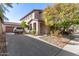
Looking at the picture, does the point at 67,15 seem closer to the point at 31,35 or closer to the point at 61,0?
the point at 61,0

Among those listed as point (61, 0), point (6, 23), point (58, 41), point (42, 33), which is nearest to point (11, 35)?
point (6, 23)

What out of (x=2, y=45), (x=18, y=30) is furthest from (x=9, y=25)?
(x=2, y=45)

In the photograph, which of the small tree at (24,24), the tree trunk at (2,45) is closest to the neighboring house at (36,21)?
the small tree at (24,24)

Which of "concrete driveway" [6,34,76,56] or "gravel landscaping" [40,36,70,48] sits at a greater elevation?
"gravel landscaping" [40,36,70,48]

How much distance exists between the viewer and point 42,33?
287cm

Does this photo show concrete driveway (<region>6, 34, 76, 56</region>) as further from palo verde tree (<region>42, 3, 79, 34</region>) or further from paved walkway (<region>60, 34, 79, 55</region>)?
palo verde tree (<region>42, 3, 79, 34</region>)

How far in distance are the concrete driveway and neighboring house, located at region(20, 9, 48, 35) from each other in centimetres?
15

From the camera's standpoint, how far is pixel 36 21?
284 cm

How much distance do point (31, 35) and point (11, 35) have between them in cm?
28

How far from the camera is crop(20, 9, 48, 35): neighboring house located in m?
2.82

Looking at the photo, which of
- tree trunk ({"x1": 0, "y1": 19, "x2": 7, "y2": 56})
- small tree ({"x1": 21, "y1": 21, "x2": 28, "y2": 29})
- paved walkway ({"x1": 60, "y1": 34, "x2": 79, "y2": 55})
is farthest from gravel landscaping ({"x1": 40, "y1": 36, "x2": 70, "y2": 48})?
tree trunk ({"x1": 0, "y1": 19, "x2": 7, "y2": 56})

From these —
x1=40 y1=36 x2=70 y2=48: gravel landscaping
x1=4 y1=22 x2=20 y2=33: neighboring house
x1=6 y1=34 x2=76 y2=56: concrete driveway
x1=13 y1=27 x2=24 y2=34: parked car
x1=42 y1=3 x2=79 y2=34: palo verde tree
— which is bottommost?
x1=6 y1=34 x2=76 y2=56: concrete driveway

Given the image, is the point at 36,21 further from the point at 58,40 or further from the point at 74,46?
the point at 74,46

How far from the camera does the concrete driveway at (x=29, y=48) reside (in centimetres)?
276
